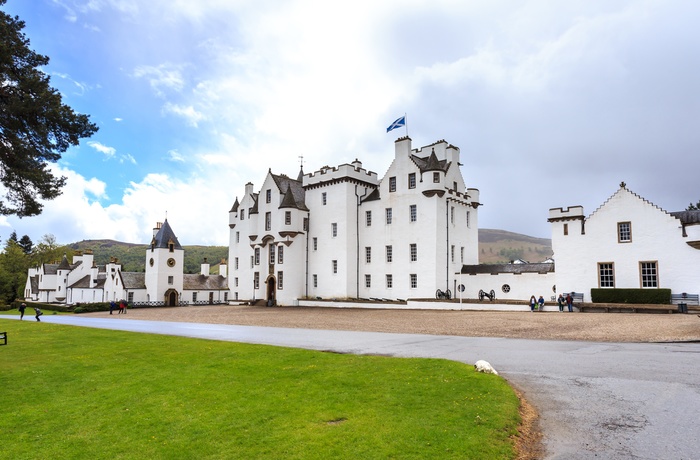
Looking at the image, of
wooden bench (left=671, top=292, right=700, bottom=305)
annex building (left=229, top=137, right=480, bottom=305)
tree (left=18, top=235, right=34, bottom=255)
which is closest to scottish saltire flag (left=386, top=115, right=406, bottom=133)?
annex building (left=229, top=137, right=480, bottom=305)

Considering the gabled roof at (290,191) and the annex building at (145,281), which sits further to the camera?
the annex building at (145,281)

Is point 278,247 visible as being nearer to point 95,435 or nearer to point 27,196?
point 27,196

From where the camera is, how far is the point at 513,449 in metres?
6.83

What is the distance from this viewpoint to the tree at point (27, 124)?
15.0 m

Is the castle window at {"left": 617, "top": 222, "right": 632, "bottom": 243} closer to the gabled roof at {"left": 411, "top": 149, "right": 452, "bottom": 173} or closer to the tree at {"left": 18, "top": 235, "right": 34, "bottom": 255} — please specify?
the gabled roof at {"left": 411, "top": 149, "right": 452, "bottom": 173}

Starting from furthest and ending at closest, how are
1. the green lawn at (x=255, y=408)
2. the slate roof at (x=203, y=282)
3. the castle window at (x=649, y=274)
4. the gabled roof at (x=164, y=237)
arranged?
the slate roof at (x=203, y=282), the gabled roof at (x=164, y=237), the castle window at (x=649, y=274), the green lawn at (x=255, y=408)

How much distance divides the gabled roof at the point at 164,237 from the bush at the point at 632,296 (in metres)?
54.9

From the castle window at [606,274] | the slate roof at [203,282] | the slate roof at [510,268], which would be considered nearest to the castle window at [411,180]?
the slate roof at [510,268]

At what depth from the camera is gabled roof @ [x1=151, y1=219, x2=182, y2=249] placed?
214 feet

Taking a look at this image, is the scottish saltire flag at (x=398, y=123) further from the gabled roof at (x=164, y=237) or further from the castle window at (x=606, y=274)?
the gabled roof at (x=164, y=237)

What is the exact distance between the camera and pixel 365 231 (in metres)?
49.8

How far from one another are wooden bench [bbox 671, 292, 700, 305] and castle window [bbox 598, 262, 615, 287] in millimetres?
3974

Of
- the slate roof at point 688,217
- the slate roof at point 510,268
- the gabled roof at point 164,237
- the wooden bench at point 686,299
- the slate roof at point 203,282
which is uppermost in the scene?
the gabled roof at point 164,237

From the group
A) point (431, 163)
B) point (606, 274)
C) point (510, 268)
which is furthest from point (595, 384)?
point (431, 163)
